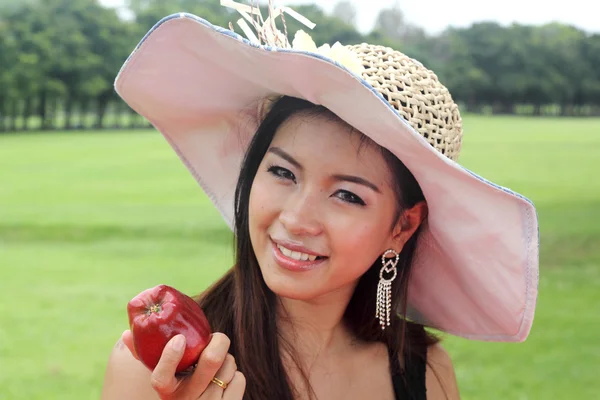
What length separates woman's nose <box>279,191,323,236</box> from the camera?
173 centimetres

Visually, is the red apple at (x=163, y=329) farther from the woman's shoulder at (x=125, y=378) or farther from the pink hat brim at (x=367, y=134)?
the pink hat brim at (x=367, y=134)

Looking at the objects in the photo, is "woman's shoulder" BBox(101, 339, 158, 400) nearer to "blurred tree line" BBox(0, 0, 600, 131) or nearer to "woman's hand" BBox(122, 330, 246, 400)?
"woman's hand" BBox(122, 330, 246, 400)

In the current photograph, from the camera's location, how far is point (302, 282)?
177 cm

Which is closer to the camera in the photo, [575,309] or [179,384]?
[179,384]

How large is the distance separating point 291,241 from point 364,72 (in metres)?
0.40

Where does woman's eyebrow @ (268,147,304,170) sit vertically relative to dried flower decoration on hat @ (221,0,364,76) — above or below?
below

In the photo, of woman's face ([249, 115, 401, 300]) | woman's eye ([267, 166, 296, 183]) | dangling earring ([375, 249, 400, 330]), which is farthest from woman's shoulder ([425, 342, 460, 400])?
woman's eye ([267, 166, 296, 183])

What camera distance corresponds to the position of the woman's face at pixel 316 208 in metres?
1.75

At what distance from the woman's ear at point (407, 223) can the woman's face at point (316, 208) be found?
0.16 meters

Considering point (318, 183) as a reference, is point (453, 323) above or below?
below

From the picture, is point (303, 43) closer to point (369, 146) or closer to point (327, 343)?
point (369, 146)

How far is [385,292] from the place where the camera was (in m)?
2.16

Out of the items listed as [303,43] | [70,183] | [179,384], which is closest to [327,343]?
[179,384]

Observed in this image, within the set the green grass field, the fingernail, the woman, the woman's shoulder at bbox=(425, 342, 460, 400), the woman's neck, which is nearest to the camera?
the fingernail
